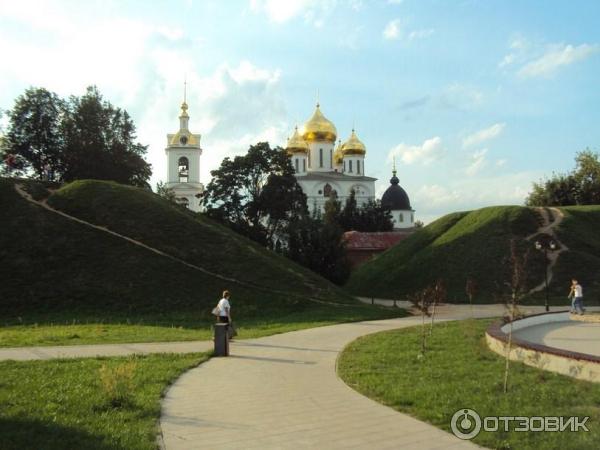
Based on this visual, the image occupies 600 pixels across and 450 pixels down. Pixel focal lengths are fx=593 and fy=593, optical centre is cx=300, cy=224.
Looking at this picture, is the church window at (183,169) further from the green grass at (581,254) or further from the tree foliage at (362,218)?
the green grass at (581,254)

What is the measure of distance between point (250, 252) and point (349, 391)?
21023 millimetres

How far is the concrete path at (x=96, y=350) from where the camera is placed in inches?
487

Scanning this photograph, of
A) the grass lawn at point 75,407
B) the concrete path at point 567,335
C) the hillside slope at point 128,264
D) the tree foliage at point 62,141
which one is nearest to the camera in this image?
the grass lawn at point 75,407

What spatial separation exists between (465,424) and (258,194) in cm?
4007

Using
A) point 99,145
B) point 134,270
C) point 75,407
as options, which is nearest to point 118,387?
point 75,407

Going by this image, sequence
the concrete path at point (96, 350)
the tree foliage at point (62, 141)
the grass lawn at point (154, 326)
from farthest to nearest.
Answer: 1. the tree foliage at point (62, 141)
2. the grass lawn at point (154, 326)
3. the concrete path at point (96, 350)

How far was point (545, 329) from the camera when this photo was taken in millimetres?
17938

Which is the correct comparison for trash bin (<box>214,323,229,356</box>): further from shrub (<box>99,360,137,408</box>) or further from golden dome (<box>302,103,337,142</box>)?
golden dome (<box>302,103,337,142</box>)

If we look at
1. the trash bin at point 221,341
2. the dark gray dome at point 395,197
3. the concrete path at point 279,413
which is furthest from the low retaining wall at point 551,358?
the dark gray dome at point 395,197

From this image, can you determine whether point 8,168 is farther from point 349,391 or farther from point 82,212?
point 349,391

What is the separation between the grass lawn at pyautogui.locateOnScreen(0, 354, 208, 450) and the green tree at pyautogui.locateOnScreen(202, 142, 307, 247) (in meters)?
34.2

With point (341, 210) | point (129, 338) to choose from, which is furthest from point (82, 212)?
point (341, 210)

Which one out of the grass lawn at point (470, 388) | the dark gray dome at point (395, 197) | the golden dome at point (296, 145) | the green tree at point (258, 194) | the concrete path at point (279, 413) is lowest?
the concrete path at point (279, 413)

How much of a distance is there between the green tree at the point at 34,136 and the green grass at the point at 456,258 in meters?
24.2
